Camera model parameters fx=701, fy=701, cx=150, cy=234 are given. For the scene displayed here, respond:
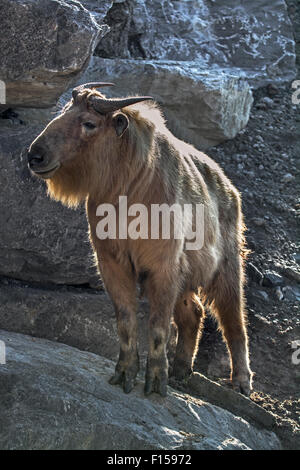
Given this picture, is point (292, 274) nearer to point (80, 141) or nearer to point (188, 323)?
point (188, 323)

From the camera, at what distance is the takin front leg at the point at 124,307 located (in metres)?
4.33

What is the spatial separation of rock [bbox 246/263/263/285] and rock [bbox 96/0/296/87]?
2.53 metres

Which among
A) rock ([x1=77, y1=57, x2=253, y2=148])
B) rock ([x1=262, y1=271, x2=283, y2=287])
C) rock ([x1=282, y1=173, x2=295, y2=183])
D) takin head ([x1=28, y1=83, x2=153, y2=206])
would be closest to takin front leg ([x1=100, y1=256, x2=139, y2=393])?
takin head ([x1=28, y1=83, x2=153, y2=206])

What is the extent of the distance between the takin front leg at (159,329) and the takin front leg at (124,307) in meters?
0.12

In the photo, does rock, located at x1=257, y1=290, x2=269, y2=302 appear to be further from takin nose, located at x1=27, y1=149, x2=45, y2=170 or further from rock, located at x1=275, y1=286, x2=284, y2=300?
takin nose, located at x1=27, y1=149, x2=45, y2=170

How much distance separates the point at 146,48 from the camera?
8398 millimetres

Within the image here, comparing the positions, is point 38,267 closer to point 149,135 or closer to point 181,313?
point 181,313

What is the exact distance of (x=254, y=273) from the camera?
262 inches

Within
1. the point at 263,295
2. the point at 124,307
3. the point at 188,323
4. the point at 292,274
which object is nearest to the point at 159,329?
the point at 124,307

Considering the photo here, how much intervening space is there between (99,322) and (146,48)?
13.7ft

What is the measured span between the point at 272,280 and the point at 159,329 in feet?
8.38

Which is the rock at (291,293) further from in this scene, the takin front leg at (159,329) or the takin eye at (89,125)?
the takin eye at (89,125)

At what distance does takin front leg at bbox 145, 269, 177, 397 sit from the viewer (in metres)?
4.26
